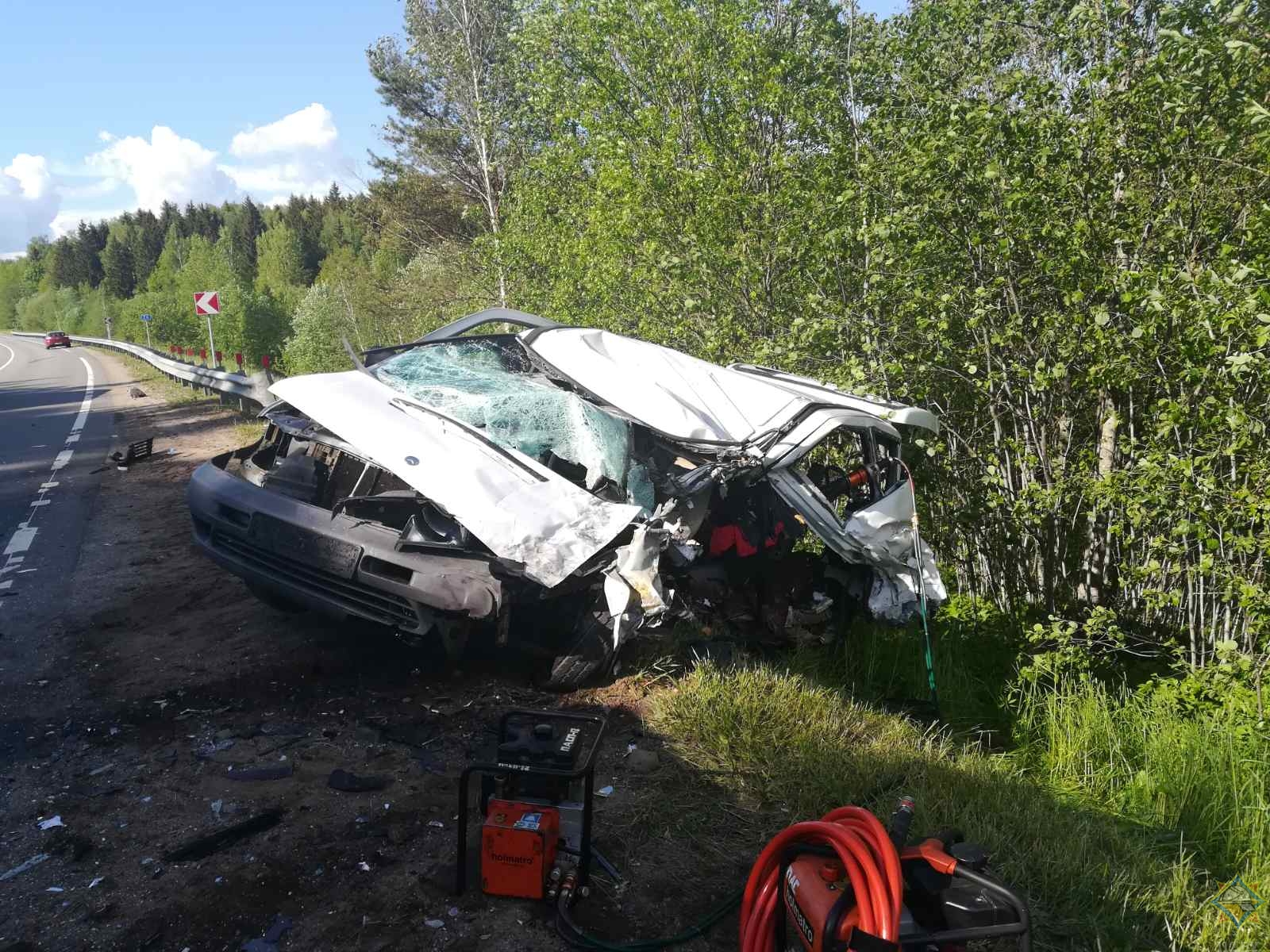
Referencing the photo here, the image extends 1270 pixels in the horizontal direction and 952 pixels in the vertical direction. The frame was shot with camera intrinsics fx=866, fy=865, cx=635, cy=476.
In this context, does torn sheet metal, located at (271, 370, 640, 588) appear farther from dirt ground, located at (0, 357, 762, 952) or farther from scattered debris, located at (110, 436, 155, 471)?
scattered debris, located at (110, 436, 155, 471)

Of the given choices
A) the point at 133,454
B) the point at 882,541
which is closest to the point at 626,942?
the point at 882,541

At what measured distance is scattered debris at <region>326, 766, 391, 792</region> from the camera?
337cm

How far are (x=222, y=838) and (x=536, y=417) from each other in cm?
243

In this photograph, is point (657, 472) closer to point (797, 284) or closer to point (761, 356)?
point (761, 356)

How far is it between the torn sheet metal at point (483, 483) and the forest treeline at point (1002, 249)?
3025 mm

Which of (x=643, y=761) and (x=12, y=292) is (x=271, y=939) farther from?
(x=12, y=292)

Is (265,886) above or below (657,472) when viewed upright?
below

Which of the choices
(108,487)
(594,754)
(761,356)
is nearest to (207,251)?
(108,487)

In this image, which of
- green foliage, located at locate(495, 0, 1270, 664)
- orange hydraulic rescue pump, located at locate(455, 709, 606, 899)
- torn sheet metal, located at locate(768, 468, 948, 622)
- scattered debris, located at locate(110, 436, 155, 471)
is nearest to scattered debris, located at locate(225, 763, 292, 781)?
orange hydraulic rescue pump, located at locate(455, 709, 606, 899)

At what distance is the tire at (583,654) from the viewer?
416 cm

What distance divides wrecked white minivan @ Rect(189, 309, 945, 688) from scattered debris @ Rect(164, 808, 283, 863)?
3.19 feet

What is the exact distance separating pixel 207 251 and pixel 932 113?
203ft

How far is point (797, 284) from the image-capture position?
848 cm

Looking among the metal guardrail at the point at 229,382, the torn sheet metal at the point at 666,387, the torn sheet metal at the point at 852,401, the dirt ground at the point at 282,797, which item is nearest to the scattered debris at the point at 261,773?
the dirt ground at the point at 282,797
